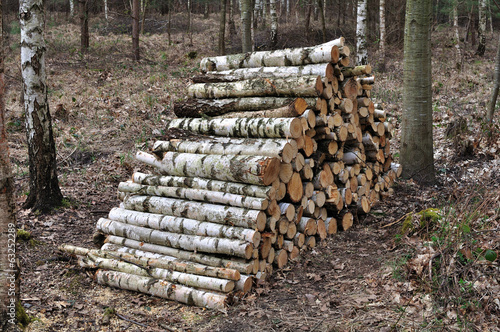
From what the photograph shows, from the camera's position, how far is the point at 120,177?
9.52 metres

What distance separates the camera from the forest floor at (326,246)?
425 centimetres

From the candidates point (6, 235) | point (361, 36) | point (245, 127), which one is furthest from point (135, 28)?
point (6, 235)

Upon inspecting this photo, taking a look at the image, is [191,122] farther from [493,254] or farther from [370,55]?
[370,55]

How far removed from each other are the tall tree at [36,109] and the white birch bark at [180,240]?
5.87 ft

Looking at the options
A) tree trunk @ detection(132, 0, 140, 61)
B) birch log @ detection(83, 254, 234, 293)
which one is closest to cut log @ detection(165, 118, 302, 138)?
birch log @ detection(83, 254, 234, 293)

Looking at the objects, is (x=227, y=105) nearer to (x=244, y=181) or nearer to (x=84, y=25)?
(x=244, y=181)

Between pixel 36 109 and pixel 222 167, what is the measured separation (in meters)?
3.84

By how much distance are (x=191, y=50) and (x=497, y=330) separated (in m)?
19.6

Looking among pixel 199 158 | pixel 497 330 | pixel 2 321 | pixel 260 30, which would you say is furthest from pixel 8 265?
pixel 260 30

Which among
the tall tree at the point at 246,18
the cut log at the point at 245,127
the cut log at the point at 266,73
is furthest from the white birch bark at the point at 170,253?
the tall tree at the point at 246,18

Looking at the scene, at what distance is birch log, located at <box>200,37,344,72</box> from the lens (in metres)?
6.50

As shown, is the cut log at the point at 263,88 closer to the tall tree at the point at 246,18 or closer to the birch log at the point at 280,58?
the birch log at the point at 280,58

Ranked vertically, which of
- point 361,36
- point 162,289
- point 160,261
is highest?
point 361,36

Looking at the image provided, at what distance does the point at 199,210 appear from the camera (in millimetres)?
5836
